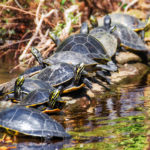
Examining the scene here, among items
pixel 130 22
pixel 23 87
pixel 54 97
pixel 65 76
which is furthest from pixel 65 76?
pixel 130 22

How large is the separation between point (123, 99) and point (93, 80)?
4.93 feet

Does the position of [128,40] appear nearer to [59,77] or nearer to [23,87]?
[59,77]

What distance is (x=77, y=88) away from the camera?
5.89 m

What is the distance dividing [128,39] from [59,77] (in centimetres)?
467

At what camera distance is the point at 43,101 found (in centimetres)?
481

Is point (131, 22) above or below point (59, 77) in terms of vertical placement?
above

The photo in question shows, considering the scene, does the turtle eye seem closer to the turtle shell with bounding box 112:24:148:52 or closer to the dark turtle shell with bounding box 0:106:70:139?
the dark turtle shell with bounding box 0:106:70:139

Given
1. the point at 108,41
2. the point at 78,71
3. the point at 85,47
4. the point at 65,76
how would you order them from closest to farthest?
1. the point at 78,71
2. the point at 65,76
3. the point at 85,47
4. the point at 108,41

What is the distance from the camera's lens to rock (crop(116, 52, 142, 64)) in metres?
9.46

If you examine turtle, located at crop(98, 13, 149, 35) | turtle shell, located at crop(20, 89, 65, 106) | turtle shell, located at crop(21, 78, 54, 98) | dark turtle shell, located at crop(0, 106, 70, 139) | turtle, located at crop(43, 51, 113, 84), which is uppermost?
turtle, located at crop(98, 13, 149, 35)

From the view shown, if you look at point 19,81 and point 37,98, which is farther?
point 19,81

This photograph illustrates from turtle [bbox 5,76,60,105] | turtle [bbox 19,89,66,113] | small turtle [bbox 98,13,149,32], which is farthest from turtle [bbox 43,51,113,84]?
small turtle [bbox 98,13,149,32]

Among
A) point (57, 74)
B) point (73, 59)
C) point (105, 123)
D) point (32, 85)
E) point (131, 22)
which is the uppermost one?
point (131, 22)

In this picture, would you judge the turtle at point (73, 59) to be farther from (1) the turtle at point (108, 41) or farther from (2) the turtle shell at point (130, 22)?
(2) the turtle shell at point (130, 22)
